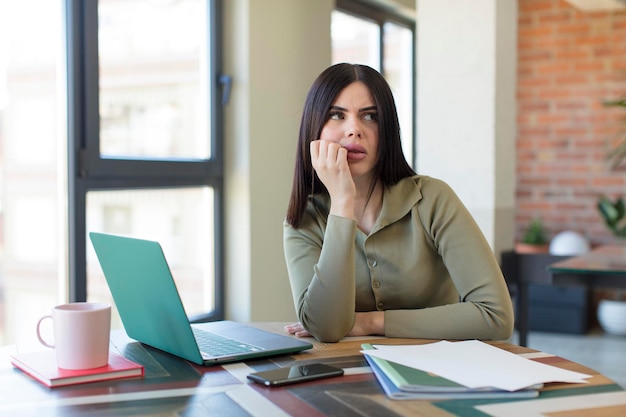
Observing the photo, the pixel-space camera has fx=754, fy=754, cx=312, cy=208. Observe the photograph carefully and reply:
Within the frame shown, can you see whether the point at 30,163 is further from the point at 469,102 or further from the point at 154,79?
the point at 469,102

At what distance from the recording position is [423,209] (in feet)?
5.27

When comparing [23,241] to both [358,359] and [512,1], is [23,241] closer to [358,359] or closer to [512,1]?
[358,359]

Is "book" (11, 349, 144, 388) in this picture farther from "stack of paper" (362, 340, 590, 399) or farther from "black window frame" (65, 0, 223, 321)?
"black window frame" (65, 0, 223, 321)

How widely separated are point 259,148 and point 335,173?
5.34ft

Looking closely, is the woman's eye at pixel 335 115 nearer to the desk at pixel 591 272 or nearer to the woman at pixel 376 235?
the woman at pixel 376 235

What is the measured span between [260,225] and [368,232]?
1.51 meters

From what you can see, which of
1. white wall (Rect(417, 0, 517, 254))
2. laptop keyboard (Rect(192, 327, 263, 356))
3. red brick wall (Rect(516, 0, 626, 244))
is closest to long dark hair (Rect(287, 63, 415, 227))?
laptop keyboard (Rect(192, 327, 263, 356))

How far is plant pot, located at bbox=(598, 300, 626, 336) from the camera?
4.50 m

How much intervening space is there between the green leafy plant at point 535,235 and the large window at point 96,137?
8.02 ft

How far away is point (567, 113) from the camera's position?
484 centimetres

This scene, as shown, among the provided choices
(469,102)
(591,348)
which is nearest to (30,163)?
(469,102)

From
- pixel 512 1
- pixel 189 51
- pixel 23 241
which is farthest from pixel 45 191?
pixel 512 1

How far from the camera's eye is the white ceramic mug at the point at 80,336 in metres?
1.09

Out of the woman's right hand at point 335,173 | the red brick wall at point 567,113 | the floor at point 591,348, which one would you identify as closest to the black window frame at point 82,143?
the woman's right hand at point 335,173
